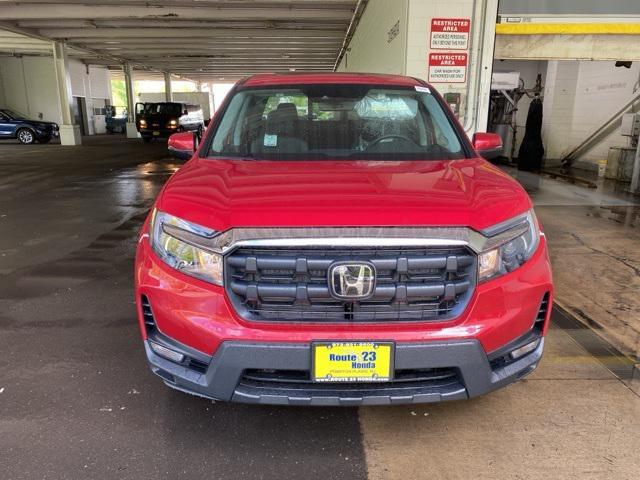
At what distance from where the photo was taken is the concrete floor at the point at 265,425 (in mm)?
2227

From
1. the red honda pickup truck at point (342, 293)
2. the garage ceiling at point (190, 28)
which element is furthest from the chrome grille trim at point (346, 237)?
the garage ceiling at point (190, 28)

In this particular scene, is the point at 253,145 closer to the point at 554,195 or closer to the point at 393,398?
the point at 393,398

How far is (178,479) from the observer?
2150mm

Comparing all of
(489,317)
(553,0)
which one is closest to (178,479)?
(489,317)

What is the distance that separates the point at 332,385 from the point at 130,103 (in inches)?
1203

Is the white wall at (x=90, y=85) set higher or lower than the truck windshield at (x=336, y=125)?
higher

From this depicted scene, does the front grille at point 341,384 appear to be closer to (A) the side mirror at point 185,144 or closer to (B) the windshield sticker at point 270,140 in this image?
(B) the windshield sticker at point 270,140

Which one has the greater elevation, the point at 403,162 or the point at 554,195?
the point at 403,162

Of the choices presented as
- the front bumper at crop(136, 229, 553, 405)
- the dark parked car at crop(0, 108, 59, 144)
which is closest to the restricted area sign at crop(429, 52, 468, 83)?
the front bumper at crop(136, 229, 553, 405)

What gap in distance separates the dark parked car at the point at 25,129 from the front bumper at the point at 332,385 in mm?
25766

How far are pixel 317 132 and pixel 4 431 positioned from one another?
231cm

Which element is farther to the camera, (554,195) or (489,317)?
(554,195)

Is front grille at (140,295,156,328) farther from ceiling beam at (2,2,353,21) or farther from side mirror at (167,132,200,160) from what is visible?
ceiling beam at (2,2,353,21)

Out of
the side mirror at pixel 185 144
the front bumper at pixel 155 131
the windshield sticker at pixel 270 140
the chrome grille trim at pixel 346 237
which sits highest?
the windshield sticker at pixel 270 140
